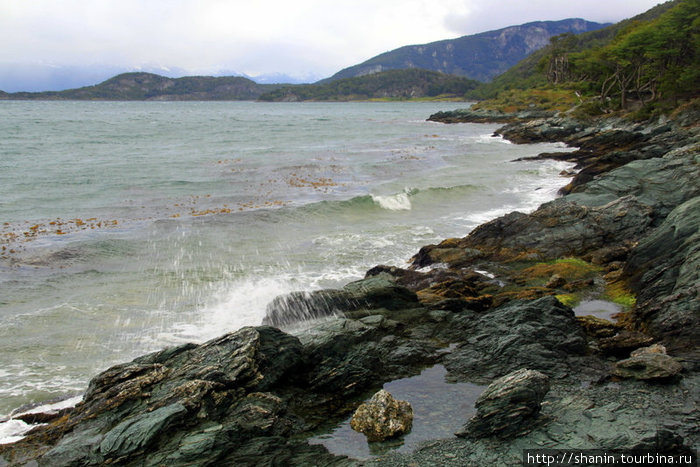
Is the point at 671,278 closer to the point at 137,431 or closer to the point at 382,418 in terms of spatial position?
the point at 382,418

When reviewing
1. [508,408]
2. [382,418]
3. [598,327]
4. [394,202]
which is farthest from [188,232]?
[508,408]

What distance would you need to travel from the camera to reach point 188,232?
96.2 ft

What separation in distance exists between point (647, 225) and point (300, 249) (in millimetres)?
16960

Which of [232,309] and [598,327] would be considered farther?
[232,309]

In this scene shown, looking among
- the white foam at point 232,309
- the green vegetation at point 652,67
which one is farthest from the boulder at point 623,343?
the green vegetation at point 652,67

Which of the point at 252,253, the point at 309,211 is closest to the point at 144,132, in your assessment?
the point at 309,211

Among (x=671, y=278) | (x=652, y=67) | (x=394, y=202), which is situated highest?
(x=652, y=67)

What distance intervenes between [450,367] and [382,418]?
135 inches

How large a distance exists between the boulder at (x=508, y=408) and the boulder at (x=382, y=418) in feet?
4.02

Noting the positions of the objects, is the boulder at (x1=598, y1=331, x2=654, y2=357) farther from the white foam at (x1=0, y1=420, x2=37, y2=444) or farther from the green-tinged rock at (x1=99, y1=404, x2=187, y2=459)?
the white foam at (x1=0, y1=420, x2=37, y2=444)

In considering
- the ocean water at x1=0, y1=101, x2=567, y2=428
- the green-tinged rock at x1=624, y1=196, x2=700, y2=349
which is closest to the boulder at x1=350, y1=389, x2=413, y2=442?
the green-tinged rock at x1=624, y1=196, x2=700, y2=349

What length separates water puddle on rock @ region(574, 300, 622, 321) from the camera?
50.8 ft

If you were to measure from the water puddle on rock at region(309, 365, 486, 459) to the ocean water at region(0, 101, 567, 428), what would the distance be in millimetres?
7440

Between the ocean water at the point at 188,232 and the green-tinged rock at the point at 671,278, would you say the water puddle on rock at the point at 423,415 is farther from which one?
the ocean water at the point at 188,232
